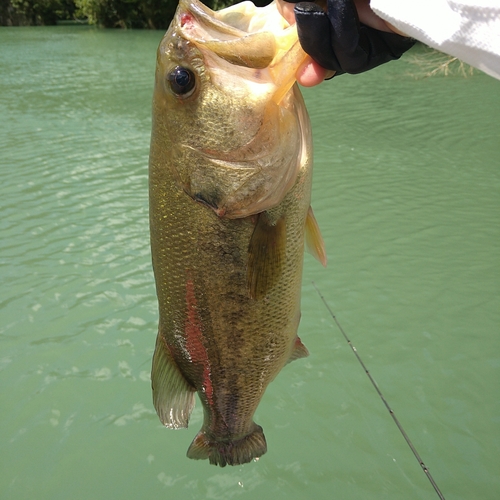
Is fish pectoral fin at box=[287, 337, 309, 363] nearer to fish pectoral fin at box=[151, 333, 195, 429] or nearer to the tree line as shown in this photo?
fish pectoral fin at box=[151, 333, 195, 429]

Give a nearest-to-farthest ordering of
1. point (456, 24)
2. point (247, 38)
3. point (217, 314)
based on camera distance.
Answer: point (456, 24)
point (247, 38)
point (217, 314)

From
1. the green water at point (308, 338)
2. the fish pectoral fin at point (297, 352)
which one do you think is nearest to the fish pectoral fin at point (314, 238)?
the fish pectoral fin at point (297, 352)

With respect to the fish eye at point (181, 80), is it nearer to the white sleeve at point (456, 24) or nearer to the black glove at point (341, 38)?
the black glove at point (341, 38)

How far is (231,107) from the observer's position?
5.90 feet

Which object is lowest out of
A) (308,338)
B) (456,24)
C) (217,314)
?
(308,338)

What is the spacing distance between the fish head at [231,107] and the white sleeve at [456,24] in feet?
1.18

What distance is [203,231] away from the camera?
1.92 m

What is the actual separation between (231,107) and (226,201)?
0.33 m

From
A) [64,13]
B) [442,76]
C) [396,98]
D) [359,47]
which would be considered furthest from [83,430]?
[64,13]

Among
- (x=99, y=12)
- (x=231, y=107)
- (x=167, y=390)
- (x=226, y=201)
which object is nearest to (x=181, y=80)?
(x=231, y=107)

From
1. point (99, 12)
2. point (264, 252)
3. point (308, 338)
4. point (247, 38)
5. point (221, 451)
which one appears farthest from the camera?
point (99, 12)

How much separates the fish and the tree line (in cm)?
3792

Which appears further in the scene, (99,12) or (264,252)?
(99,12)

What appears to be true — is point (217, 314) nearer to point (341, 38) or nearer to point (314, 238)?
point (314, 238)
